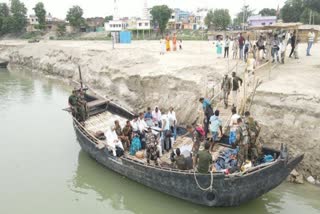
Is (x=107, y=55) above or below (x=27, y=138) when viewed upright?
above

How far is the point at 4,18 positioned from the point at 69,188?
7109 centimetres

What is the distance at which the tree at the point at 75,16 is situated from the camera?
69.4 m

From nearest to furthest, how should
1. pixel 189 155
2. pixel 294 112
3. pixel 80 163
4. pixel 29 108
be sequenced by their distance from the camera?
pixel 189 155 → pixel 294 112 → pixel 80 163 → pixel 29 108

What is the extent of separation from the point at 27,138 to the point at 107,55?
46.1 feet

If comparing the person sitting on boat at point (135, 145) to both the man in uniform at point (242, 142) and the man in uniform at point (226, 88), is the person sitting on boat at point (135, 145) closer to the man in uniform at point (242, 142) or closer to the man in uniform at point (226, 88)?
the man in uniform at point (242, 142)

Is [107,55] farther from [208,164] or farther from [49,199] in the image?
[208,164]

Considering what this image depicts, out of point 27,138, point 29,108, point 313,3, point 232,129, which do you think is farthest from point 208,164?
point 313,3

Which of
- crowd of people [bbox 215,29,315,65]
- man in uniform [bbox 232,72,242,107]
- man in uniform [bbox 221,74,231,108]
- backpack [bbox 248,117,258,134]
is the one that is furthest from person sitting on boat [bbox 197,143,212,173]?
crowd of people [bbox 215,29,315,65]

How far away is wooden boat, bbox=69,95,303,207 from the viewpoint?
28.6ft

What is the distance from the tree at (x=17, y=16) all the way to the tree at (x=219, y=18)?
41.4 metres

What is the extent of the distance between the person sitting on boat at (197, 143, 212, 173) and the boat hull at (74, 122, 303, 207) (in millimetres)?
174

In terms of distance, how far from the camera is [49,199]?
10.8 metres

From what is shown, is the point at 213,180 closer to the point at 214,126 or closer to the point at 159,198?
the point at 159,198

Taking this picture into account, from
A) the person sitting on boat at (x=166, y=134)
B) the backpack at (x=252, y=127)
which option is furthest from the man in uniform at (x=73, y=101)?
the backpack at (x=252, y=127)
